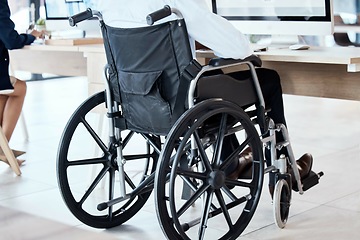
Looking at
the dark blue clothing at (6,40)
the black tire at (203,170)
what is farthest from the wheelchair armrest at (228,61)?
the dark blue clothing at (6,40)

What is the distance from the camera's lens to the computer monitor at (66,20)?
4164 millimetres

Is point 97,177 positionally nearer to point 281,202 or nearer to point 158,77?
point 158,77

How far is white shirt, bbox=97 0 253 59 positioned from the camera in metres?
2.39

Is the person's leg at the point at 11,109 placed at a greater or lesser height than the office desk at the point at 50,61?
lesser

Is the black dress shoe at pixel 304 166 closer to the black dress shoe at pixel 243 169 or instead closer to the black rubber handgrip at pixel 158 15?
the black dress shoe at pixel 243 169

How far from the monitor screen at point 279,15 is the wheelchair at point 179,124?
0.63 metres

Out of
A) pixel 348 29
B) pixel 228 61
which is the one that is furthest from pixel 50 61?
pixel 348 29

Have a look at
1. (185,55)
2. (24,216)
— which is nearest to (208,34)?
(185,55)

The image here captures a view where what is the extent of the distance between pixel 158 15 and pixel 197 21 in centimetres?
18

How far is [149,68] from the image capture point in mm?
2494

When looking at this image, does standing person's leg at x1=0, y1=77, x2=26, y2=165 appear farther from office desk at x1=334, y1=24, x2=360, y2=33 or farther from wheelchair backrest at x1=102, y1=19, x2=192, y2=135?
office desk at x1=334, y1=24, x2=360, y2=33

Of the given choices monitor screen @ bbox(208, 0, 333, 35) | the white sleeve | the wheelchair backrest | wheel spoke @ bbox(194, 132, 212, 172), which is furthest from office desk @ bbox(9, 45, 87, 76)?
wheel spoke @ bbox(194, 132, 212, 172)

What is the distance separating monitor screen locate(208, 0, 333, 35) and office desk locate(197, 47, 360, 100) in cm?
13

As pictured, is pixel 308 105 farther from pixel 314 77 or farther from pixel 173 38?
pixel 173 38
